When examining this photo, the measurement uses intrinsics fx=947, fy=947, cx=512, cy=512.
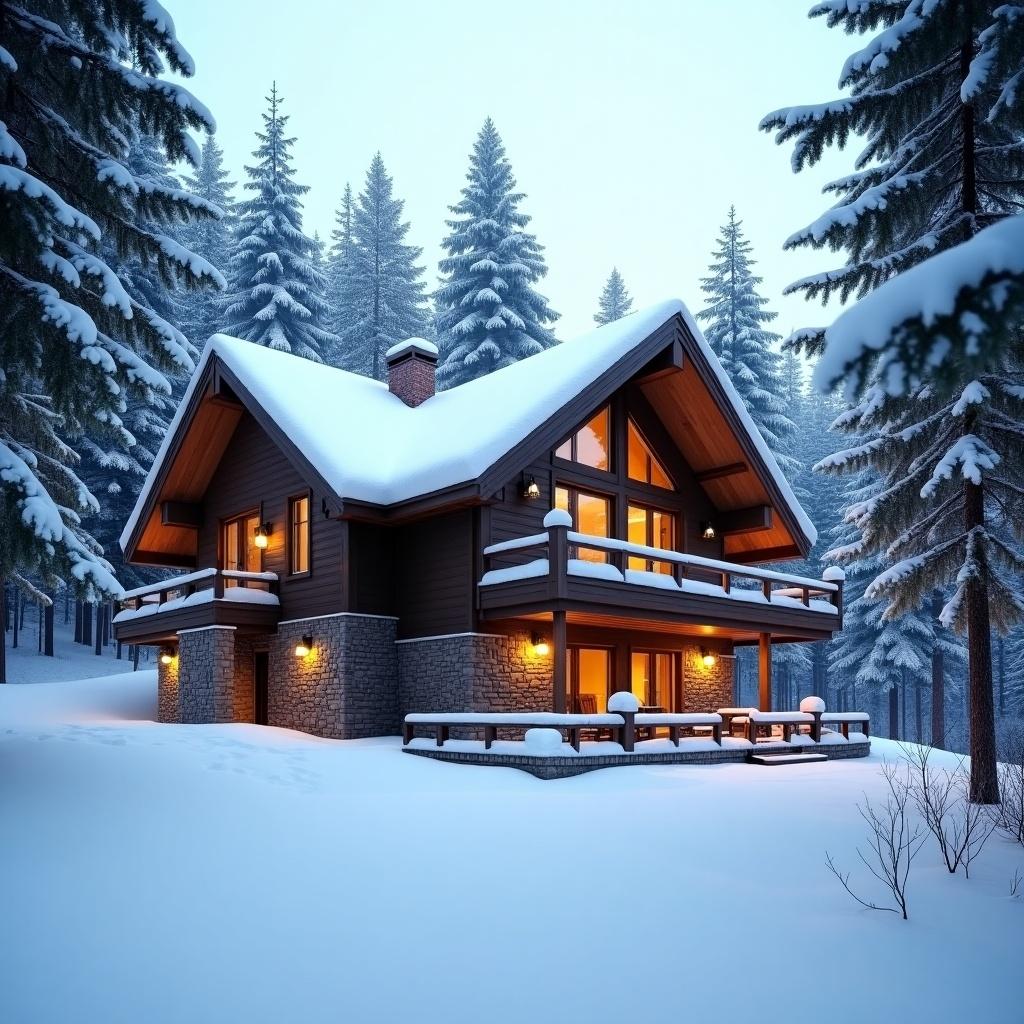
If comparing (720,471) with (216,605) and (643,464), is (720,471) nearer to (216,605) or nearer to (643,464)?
(643,464)

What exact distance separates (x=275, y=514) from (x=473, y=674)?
242 inches

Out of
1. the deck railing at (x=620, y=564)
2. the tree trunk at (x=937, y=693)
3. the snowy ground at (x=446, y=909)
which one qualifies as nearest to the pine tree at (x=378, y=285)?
the deck railing at (x=620, y=564)

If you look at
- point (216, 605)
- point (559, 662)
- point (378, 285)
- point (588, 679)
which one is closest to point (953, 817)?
point (559, 662)

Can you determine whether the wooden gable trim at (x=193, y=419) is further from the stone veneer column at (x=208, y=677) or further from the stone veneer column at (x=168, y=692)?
the stone veneer column at (x=208, y=677)

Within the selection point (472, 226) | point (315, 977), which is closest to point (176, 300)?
point (472, 226)

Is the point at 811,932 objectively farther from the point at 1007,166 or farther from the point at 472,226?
the point at 472,226

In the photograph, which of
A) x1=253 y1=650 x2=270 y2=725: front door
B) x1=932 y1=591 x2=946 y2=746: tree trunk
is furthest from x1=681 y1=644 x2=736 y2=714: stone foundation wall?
x1=932 y1=591 x2=946 y2=746: tree trunk

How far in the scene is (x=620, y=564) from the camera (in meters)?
16.8

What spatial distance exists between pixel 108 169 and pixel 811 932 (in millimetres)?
10386

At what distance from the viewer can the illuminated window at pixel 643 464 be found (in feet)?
69.5

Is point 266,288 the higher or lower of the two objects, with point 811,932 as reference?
higher

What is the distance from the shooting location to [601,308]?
5038 cm

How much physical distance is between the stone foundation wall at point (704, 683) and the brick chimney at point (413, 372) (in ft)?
28.3

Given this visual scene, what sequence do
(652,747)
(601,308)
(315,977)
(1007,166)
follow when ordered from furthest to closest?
1. (601,308)
2. (652,747)
3. (1007,166)
4. (315,977)
